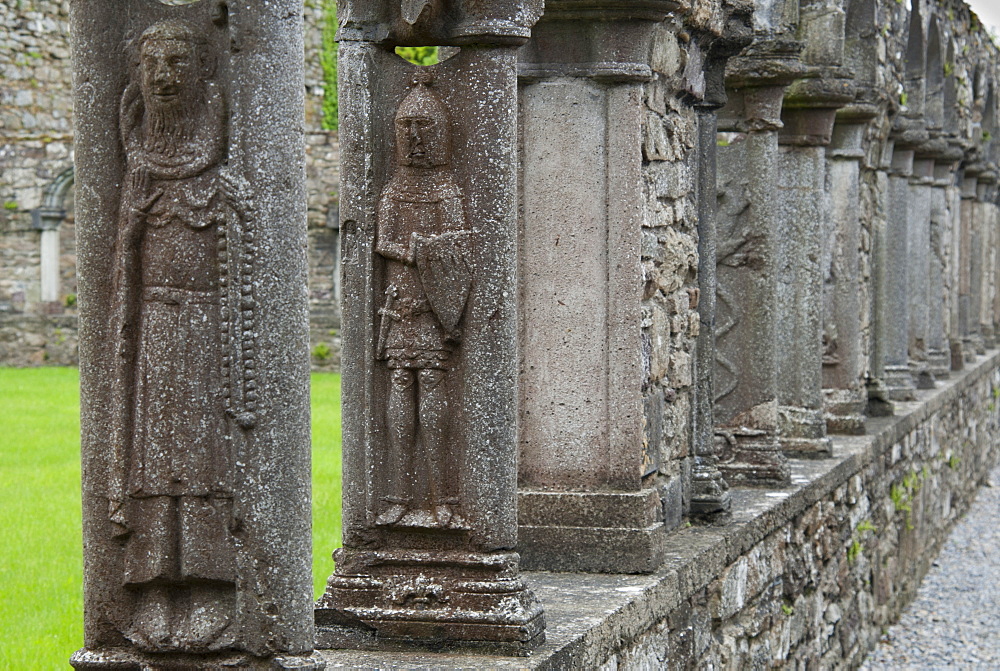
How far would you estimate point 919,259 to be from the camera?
14.0m

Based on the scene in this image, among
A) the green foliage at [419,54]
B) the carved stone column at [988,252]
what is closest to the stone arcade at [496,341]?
the carved stone column at [988,252]

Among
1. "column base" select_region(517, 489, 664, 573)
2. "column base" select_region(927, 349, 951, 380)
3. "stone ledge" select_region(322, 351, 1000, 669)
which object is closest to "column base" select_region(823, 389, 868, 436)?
"stone ledge" select_region(322, 351, 1000, 669)

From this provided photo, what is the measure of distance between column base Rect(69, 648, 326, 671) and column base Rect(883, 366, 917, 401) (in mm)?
9709

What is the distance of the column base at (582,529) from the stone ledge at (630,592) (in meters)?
0.06

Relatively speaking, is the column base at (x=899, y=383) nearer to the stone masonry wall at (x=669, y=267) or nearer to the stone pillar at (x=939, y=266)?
the stone pillar at (x=939, y=266)

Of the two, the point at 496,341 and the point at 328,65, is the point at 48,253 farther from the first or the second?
the point at 496,341

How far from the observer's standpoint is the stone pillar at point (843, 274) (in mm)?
10039

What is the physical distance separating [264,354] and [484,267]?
112 cm

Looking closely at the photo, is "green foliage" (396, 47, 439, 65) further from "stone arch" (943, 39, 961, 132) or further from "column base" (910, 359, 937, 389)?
"column base" (910, 359, 937, 389)

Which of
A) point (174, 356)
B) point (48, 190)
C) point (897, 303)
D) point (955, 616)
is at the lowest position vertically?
point (955, 616)

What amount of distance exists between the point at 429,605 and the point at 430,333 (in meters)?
0.74

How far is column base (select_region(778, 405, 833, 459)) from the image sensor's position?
8555mm

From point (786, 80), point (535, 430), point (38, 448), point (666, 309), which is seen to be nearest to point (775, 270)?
point (786, 80)

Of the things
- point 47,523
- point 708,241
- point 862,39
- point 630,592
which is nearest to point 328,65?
point 862,39
